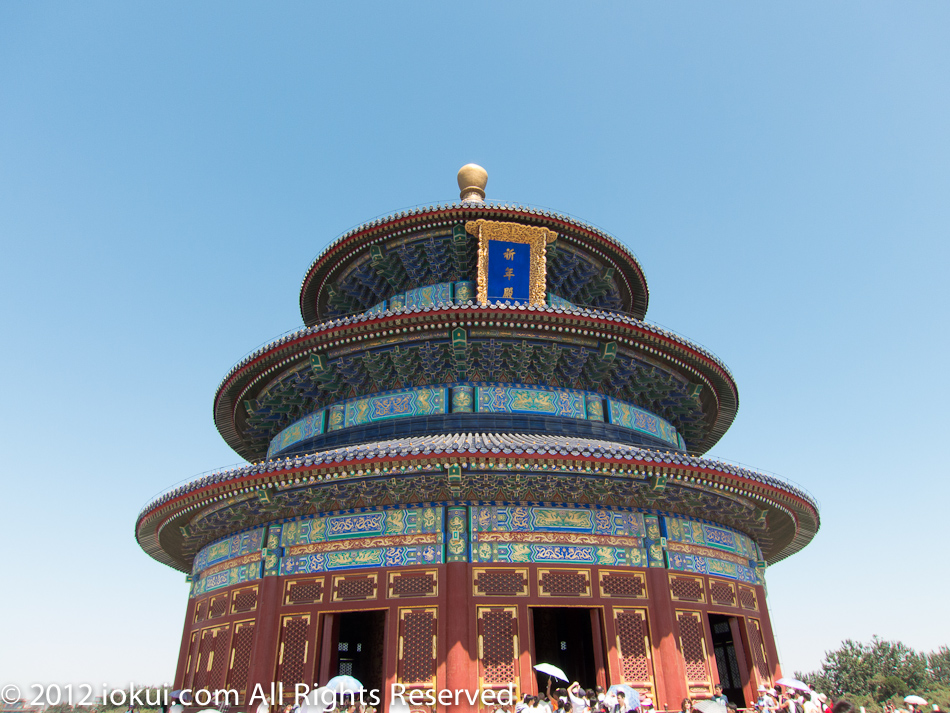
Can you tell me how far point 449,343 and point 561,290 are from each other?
661 centimetres

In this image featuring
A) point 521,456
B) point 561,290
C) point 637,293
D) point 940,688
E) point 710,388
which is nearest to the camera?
point 521,456

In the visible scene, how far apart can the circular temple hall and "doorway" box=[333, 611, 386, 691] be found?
8 centimetres

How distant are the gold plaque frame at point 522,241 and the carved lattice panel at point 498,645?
31.9 feet

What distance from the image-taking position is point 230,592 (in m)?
16.5

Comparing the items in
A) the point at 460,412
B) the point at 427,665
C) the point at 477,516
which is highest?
the point at 460,412

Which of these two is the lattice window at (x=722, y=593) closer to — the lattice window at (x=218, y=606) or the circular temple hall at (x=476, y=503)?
the circular temple hall at (x=476, y=503)

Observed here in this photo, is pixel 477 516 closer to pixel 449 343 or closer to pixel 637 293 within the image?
pixel 449 343

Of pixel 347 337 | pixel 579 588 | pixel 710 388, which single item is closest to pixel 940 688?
pixel 710 388

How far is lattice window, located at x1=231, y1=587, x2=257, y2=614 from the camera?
1570 centimetres

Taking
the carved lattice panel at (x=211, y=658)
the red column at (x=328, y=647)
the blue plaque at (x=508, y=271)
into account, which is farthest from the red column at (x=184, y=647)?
the blue plaque at (x=508, y=271)

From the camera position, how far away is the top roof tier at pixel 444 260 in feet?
68.6

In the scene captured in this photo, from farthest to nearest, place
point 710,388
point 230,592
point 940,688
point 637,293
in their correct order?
point 940,688, point 637,293, point 710,388, point 230,592

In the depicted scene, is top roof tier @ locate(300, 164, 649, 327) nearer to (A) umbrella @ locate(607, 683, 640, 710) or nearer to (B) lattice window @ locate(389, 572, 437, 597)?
(B) lattice window @ locate(389, 572, 437, 597)

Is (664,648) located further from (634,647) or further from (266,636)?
(266,636)
